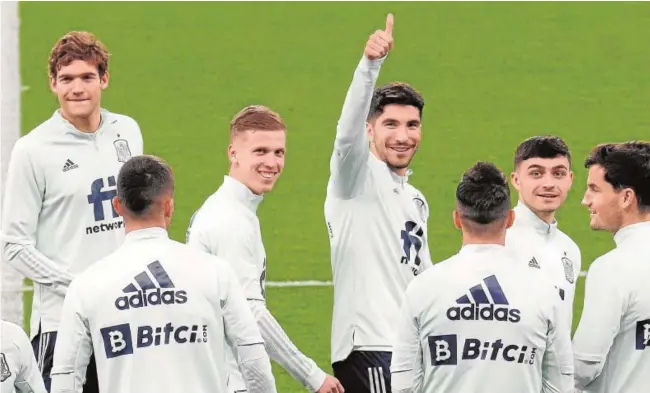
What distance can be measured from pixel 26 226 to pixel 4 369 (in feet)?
3.44

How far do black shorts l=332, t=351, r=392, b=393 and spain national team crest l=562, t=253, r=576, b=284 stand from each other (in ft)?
3.52

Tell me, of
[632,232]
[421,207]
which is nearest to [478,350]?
[632,232]

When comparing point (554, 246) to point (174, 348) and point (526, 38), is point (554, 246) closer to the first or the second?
point (174, 348)

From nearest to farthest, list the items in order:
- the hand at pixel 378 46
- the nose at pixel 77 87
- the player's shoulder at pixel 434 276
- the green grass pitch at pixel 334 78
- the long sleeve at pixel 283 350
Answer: the player's shoulder at pixel 434 276 → the long sleeve at pixel 283 350 → the hand at pixel 378 46 → the nose at pixel 77 87 → the green grass pitch at pixel 334 78

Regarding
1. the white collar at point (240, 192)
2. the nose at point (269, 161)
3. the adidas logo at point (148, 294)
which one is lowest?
the adidas logo at point (148, 294)

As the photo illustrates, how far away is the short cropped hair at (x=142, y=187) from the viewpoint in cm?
525

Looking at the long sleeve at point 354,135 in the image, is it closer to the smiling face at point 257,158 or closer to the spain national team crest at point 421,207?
the smiling face at point 257,158

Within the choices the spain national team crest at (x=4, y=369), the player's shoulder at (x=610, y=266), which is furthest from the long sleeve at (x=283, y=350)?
the player's shoulder at (x=610, y=266)

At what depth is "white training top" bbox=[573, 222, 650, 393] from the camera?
5.47 m

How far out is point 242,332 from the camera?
5250 mm

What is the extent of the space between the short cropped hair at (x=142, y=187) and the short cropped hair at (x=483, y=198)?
111 cm

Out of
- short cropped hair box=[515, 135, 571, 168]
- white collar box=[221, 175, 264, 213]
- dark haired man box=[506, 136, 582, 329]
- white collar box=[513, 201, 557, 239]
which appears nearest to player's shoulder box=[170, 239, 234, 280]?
white collar box=[221, 175, 264, 213]

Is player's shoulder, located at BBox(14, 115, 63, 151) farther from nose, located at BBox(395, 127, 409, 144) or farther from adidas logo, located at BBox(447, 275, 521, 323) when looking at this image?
adidas logo, located at BBox(447, 275, 521, 323)

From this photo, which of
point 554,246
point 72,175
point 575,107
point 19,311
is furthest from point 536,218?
point 575,107
